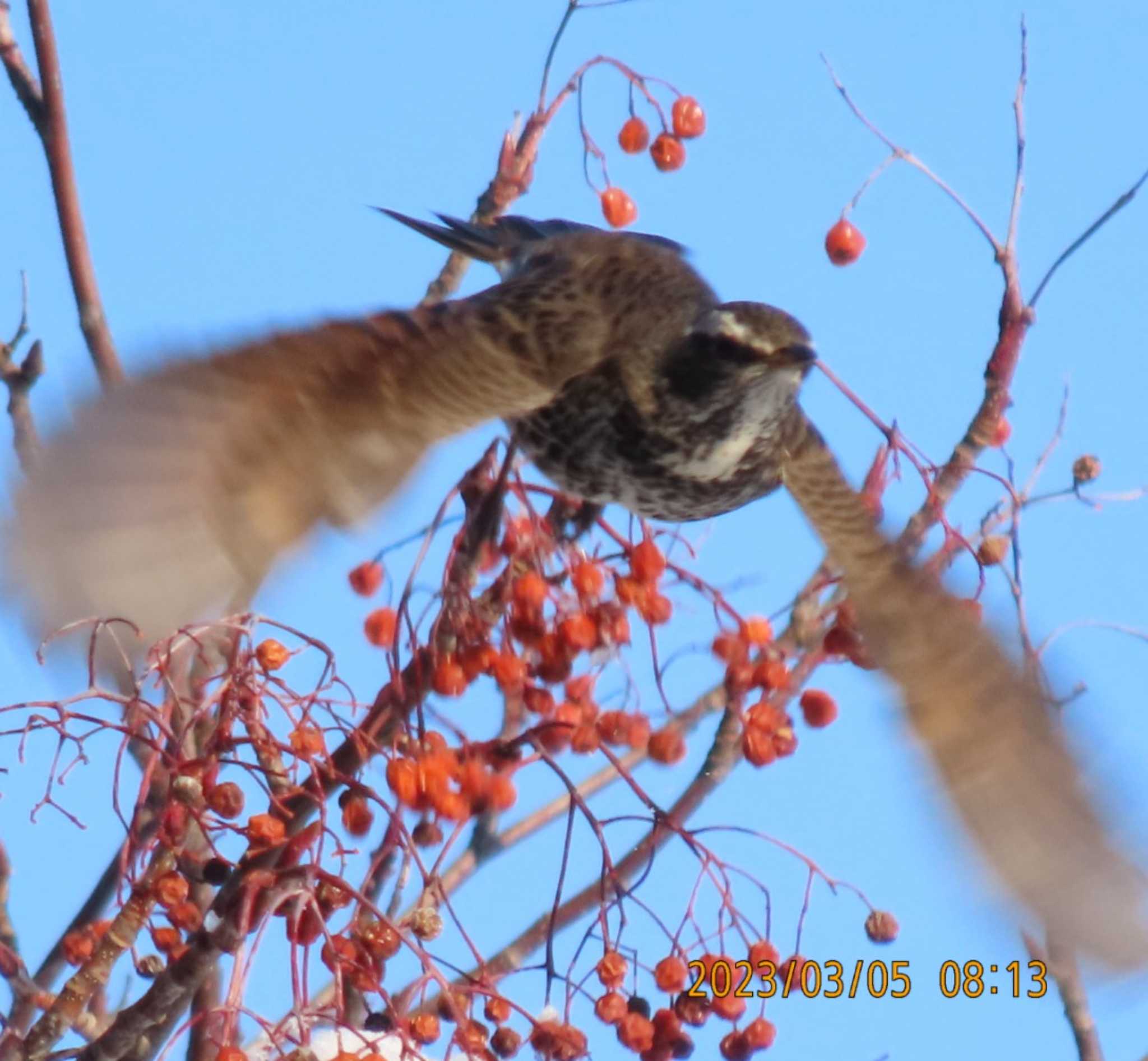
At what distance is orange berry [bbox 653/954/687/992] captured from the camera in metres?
2.55

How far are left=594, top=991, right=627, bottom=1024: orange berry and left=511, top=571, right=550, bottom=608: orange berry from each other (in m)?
0.60

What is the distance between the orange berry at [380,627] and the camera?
288cm

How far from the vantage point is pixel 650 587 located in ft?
9.30

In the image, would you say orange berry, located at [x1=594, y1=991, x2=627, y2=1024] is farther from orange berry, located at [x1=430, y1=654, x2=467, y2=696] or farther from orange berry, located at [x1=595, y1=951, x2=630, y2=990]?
orange berry, located at [x1=430, y1=654, x2=467, y2=696]

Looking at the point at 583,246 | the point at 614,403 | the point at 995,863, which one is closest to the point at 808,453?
the point at 614,403

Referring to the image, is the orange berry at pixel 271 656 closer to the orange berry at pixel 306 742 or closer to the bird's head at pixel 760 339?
the orange berry at pixel 306 742

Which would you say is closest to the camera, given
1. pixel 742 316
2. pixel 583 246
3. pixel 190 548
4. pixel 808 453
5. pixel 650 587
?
pixel 190 548

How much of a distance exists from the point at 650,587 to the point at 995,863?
0.70 meters

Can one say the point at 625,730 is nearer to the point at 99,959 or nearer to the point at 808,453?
the point at 99,959

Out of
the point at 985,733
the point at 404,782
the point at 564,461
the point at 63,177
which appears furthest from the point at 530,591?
the point at 63,177

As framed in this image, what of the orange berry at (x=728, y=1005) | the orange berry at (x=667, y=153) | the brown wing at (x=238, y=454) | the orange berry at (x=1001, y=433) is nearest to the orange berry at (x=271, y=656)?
the brown wing at (x=238, y=454)

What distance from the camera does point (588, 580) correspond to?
2795 millimetres

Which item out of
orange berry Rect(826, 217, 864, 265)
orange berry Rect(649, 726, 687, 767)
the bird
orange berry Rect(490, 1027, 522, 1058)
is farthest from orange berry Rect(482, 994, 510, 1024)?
orange berry Rect(826, 217, 864, 265)

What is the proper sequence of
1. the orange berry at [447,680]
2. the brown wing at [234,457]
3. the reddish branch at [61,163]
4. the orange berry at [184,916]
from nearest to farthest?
the brown wing at [234,457] → the orange berry at [184,916] → the orange berry at [447,680] → the reddish branch at [61,163]
